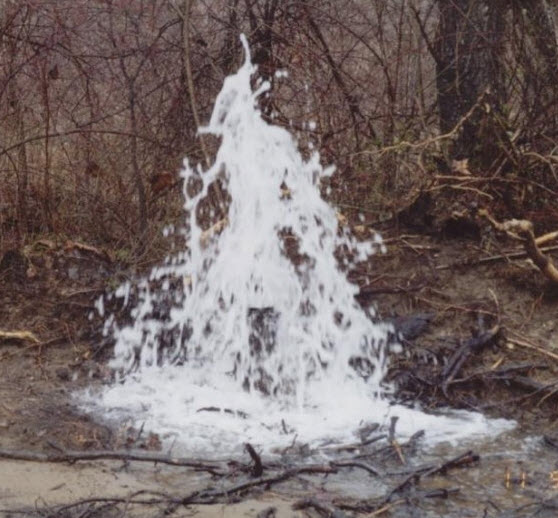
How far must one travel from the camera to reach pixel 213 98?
820 centimetres

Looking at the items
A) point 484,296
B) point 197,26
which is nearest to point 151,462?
point 484,296

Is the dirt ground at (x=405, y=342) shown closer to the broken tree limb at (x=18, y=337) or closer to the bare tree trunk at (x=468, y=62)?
the broken tree limb at (x=18, y=337)

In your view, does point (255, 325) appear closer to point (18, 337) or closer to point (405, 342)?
point (405, 342)

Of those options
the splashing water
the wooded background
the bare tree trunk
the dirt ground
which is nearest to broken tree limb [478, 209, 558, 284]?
the dirt ground

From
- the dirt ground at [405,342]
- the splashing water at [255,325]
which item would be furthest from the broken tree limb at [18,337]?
the splashing water at [255,325]

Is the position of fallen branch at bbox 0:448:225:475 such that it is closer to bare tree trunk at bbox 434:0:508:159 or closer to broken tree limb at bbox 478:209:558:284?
broken tree limb at bbox 478:209:558:284

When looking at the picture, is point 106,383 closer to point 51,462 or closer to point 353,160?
point 51,462

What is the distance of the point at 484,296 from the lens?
7.02 m

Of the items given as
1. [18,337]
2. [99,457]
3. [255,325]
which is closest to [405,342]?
[255,325]

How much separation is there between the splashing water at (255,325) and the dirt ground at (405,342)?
0.66 feet

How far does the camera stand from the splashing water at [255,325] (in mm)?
5855

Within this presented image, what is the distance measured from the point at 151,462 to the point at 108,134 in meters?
3.89

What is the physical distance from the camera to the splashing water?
19.2 feet

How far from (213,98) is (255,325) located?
2247 millimetres
